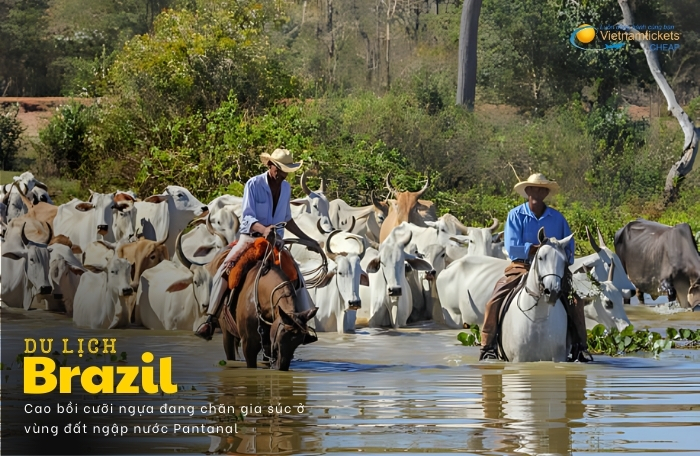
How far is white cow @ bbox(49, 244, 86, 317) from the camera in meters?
16.5

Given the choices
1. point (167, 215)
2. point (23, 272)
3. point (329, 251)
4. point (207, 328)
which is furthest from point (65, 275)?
point (207, 328)

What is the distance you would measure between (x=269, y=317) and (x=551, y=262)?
2174mm

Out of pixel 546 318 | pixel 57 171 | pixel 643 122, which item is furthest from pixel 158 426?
pixel 643 122

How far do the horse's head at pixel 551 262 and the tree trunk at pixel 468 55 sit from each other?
80.5 feet

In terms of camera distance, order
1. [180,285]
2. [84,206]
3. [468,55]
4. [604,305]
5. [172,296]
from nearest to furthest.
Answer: [604,305], [180,285], [172,296], [84,206], [468,55]

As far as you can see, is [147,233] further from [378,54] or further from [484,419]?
[378,54]

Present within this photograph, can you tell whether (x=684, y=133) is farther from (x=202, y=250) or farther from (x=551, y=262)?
(x=551, y=262)

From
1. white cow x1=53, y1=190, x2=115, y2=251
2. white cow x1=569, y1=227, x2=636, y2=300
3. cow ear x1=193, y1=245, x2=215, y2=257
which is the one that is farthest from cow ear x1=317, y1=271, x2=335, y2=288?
white cow x1=53, y1=190, x2=115, y2=251

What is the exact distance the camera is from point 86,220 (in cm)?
1931

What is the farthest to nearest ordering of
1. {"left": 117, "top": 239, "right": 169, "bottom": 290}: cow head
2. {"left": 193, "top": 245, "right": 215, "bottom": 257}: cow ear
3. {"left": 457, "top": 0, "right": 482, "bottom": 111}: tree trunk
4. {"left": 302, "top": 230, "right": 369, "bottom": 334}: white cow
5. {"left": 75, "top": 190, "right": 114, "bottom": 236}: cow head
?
{"left": 457, "top": 0, "right": 482, "bottom": 111}: tree trunk, {"left": 75, "top": 190, "right": 114, "bottom": 236}: cow head, {"left": 117, "top": 239, "right": 169, "bottom": 290}: cow head, {"left": 193, "top": 245, "right": 215, "bottom": 257}: cow ear, {"left": 302, "top": 230, "right": 369, "bottom": 334}: white cow

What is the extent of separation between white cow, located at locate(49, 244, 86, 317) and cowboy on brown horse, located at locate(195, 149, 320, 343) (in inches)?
240

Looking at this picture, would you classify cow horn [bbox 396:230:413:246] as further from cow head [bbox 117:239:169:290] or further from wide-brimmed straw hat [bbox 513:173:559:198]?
wide-brimmed straw hat [bbox 513:173:559:198]

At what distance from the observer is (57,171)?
30297 mm

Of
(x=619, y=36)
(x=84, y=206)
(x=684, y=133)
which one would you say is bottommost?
(x=84, y=206)
